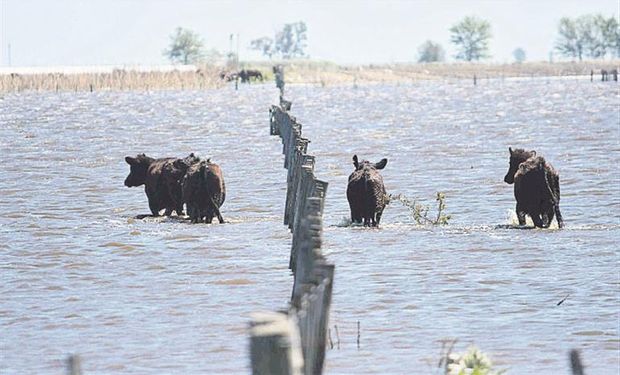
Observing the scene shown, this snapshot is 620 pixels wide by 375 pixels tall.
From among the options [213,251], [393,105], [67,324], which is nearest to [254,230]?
[213,251]

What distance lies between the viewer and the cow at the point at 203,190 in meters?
19.5

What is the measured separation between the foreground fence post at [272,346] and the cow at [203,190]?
46.2ft

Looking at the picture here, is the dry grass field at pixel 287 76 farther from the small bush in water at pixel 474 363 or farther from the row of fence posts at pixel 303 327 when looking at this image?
the small bush in water at pixel 474 363

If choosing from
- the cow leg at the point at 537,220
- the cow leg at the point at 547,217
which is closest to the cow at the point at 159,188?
the cow leg at the point at 537,220

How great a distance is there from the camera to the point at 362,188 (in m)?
19.4

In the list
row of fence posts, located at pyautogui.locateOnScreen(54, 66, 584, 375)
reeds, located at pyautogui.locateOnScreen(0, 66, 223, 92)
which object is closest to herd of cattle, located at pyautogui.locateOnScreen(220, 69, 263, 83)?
reeds, located at pyautogui.locateOnScreen(0, 66, 223, 92)

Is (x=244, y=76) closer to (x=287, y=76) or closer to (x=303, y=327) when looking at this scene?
(x=287, y=76)

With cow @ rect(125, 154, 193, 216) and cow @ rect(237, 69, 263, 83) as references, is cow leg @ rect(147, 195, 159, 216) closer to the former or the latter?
cow @ rect(125, 154, 193, 216)

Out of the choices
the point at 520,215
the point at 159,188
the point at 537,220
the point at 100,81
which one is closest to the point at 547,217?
the point at 537,220

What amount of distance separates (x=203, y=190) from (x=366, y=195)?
2123 mm

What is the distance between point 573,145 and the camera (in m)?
40.7

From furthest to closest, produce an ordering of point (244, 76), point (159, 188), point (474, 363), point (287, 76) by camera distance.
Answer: point (287, 76), point (244, 76), point (159, 188), point (474, 363)

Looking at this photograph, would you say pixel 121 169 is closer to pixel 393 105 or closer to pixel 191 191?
pixel 191 191

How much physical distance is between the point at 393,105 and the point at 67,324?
73.2 m
